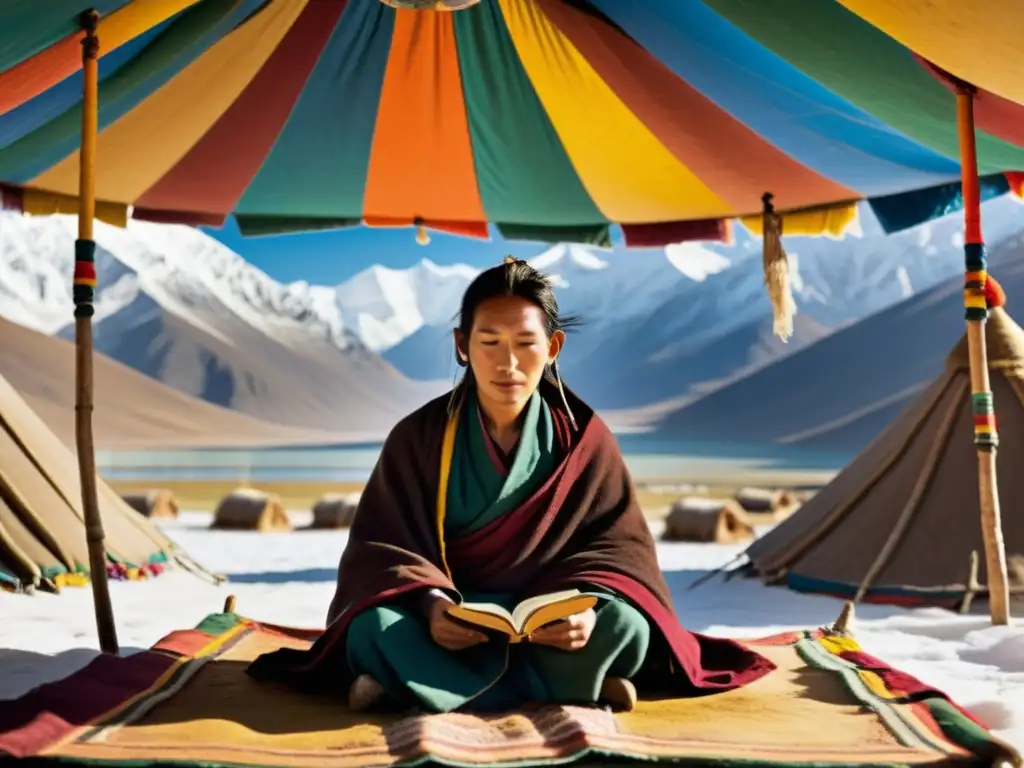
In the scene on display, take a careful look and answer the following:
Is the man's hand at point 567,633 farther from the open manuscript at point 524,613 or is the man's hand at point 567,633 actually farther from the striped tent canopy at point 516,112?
the striped tent canopy at point 516,112

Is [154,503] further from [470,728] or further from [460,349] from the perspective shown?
[470,728]

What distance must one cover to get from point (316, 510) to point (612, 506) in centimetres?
650

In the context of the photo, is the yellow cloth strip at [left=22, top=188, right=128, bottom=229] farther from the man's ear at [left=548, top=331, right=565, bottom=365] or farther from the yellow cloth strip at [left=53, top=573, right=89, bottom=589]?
the man's ear at [left=548, top=331, right=565, bottom=365]

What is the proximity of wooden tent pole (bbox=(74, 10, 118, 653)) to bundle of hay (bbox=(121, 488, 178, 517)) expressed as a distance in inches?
233

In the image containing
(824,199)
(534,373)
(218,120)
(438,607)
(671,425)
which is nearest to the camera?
(438,607)

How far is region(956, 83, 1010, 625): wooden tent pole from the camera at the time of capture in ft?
11.6

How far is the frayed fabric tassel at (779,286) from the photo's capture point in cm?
458

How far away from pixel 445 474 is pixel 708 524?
5.28 m

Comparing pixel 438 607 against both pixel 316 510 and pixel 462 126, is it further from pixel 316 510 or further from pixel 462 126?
pixel 316 510

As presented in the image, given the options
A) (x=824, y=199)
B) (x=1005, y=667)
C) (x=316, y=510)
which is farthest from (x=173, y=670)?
(x=316, y=510)

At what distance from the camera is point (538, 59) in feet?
13.6

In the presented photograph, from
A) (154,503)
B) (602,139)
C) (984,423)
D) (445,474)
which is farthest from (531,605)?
(154,503)

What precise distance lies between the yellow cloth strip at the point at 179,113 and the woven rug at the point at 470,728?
2351 millimetres

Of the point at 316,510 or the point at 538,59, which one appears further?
the point at 316,510
